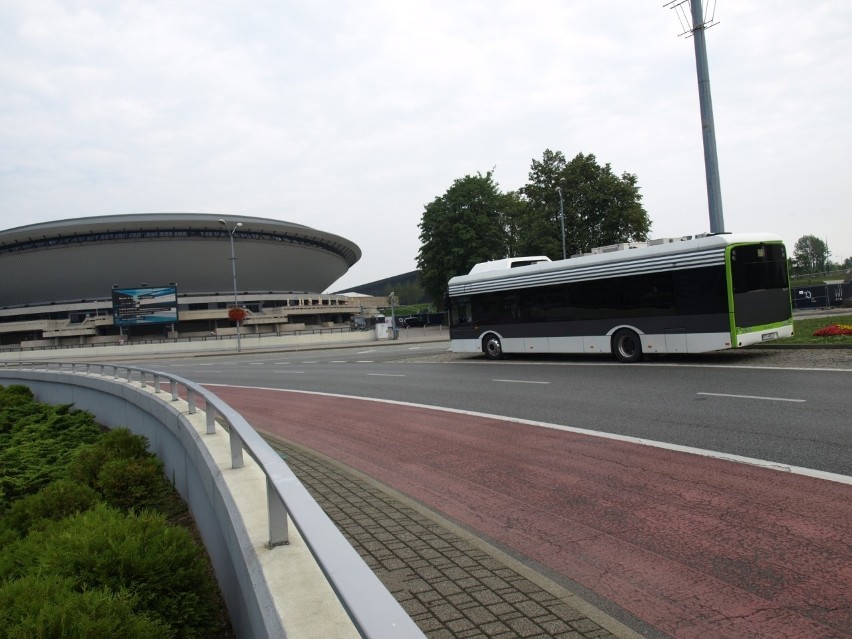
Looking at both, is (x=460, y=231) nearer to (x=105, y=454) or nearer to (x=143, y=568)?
(x=105, y=454)

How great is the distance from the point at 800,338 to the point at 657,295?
5.11m

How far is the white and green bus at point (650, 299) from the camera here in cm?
1520

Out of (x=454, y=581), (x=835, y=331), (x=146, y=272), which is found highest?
(x=146, y=272)

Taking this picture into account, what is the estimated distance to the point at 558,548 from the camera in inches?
188

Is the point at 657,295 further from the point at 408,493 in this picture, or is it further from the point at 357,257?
the point at 357,257

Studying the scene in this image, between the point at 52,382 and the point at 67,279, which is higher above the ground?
the point at 67,279

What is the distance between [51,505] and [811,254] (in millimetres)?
161318

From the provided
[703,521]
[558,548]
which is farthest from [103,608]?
[703,521]

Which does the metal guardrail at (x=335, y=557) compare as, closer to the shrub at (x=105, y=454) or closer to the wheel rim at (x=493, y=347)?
the shrub at (x=105, y=454)

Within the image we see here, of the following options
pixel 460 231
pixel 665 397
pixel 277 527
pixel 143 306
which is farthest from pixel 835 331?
→ pixel 143 306

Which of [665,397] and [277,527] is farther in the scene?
[665,397]

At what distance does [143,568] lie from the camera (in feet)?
13.5

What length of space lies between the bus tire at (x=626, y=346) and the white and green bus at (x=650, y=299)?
3cm

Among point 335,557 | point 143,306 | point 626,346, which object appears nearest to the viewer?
point 335,557
